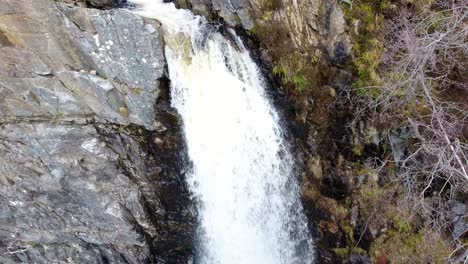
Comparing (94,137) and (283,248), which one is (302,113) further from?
(94,137)

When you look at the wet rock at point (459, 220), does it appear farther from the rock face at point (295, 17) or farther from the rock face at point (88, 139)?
the rock face at point (88, 139)

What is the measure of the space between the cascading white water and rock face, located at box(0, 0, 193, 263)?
1.00 feet

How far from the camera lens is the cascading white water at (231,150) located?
6.31 metres

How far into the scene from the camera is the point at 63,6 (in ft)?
19.6

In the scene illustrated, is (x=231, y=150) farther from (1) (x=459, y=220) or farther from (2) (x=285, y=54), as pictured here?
(1) (x=459, y=220)

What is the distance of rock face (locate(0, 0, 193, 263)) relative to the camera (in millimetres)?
6078

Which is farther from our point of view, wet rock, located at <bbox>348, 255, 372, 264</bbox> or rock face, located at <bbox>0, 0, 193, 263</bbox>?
→ wet rock, located at <bbox>348, 255, 372, 264</bbox>

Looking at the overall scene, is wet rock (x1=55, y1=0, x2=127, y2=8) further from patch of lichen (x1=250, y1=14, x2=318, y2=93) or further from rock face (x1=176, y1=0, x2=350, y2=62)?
patch of lichen (x1=250, y1=14, x2=318, y2=93)

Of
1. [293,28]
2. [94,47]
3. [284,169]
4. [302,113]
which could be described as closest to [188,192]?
[284,169]

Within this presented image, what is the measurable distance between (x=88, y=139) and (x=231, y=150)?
2.29m

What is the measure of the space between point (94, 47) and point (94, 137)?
1.44m

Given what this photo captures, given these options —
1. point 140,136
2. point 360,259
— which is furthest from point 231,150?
point 360,259

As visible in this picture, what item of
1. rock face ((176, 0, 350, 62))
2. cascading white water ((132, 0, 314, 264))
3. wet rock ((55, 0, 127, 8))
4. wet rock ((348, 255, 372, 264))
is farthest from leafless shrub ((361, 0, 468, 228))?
wet rock ((55, 0, 127, 8))

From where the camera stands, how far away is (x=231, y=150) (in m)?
6.72
